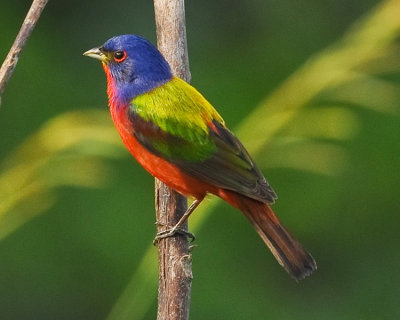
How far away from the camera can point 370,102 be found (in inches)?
187

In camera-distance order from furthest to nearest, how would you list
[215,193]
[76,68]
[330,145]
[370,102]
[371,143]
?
[76,68] → [371,143] → [330,145] → [370,102] → [215,193]

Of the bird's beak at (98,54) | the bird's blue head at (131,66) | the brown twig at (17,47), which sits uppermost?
the brown twig at (17,47)

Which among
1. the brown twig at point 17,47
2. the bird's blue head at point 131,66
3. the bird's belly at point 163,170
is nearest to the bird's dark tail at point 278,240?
the bird's belly at point 163,170

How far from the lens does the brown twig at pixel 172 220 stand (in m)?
3.92

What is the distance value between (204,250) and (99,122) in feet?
2.78

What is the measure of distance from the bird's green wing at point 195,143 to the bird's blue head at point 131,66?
0.43 ft

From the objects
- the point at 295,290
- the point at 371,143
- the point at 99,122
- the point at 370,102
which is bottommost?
the point at 295,290

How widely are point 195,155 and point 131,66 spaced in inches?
17.0

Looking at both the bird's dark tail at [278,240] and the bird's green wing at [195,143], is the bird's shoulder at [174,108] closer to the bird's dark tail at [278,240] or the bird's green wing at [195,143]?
the bird's green wing at [195,143]

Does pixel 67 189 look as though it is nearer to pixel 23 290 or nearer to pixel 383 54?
pixel 23 290

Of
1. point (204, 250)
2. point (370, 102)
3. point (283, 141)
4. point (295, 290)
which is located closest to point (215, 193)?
point (283, 141)

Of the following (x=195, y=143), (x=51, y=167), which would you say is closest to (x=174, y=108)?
(x=195, y=143)

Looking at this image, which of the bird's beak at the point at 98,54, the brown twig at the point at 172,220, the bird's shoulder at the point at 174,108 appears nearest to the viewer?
the brown twig at the point at 172,220

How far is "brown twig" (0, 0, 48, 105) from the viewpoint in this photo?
3398mm
